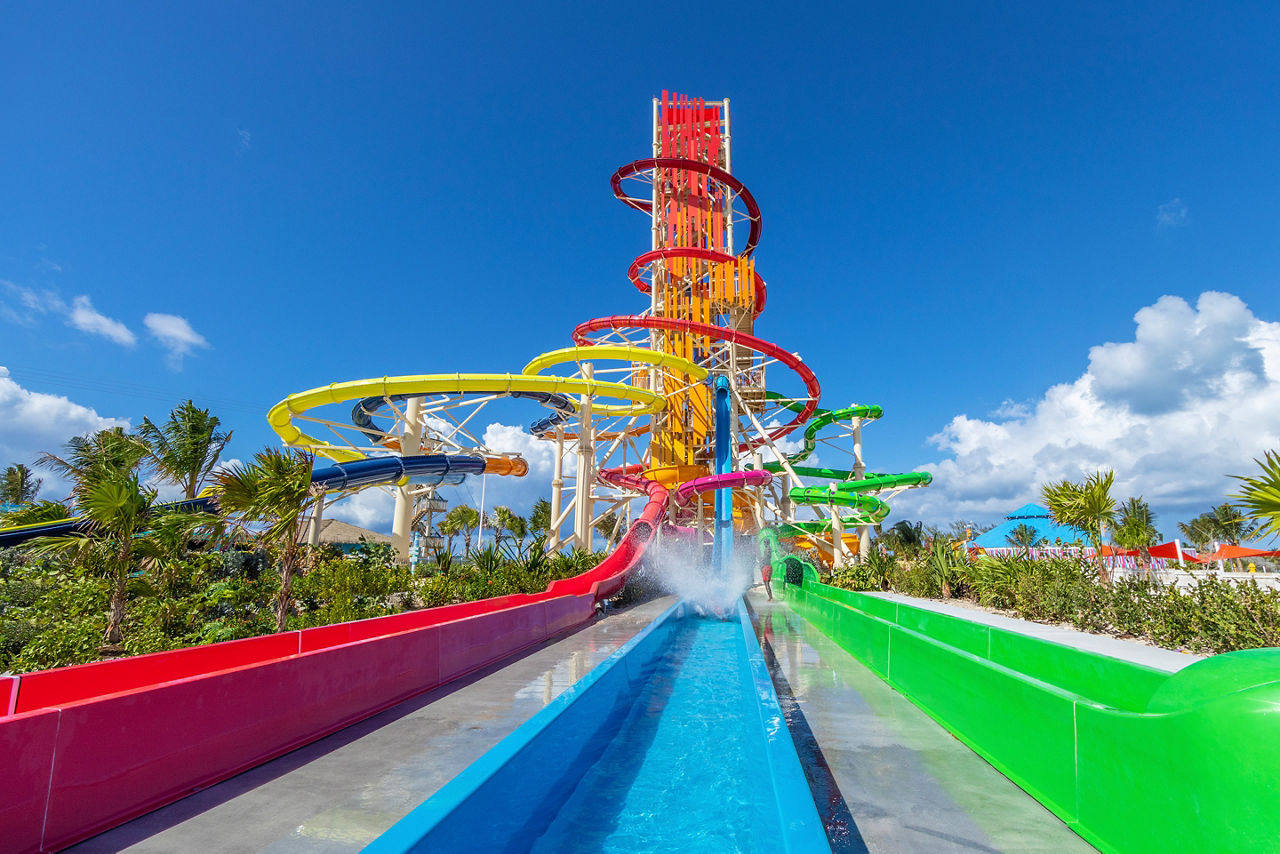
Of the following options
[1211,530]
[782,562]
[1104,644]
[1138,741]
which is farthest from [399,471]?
A: [1211,530]

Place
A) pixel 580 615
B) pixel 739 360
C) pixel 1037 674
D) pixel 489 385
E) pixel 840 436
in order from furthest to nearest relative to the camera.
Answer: pixel 739 360 < pixel 840 436 < pixel 489 385 < pixel 580 615 < pixel 1037 674

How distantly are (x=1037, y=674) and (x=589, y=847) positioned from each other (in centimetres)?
429

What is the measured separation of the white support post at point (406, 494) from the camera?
1805 centimetres

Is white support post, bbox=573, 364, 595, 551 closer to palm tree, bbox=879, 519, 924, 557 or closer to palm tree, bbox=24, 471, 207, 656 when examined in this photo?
palm tree, bbox=24, 471, 207, 656

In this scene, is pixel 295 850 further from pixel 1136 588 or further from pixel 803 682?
pixel 1136 588

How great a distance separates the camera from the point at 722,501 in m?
22.3

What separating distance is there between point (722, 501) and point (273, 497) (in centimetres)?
1659

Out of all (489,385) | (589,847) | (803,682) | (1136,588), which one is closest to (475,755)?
(589,847)

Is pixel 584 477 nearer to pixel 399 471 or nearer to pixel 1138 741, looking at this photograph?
pixel 399 471

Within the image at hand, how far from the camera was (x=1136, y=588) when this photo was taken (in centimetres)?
805

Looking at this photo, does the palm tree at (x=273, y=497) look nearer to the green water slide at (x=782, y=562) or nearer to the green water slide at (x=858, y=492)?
the green water slide at (x=782, y=562)

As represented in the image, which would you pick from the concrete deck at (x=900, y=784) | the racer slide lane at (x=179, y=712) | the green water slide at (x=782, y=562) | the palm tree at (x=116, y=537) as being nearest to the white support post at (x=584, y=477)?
the green water slide at (x=782, y=562)

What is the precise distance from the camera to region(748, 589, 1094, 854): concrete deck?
9.66 feet

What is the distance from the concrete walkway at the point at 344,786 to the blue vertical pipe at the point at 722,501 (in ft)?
48.5
